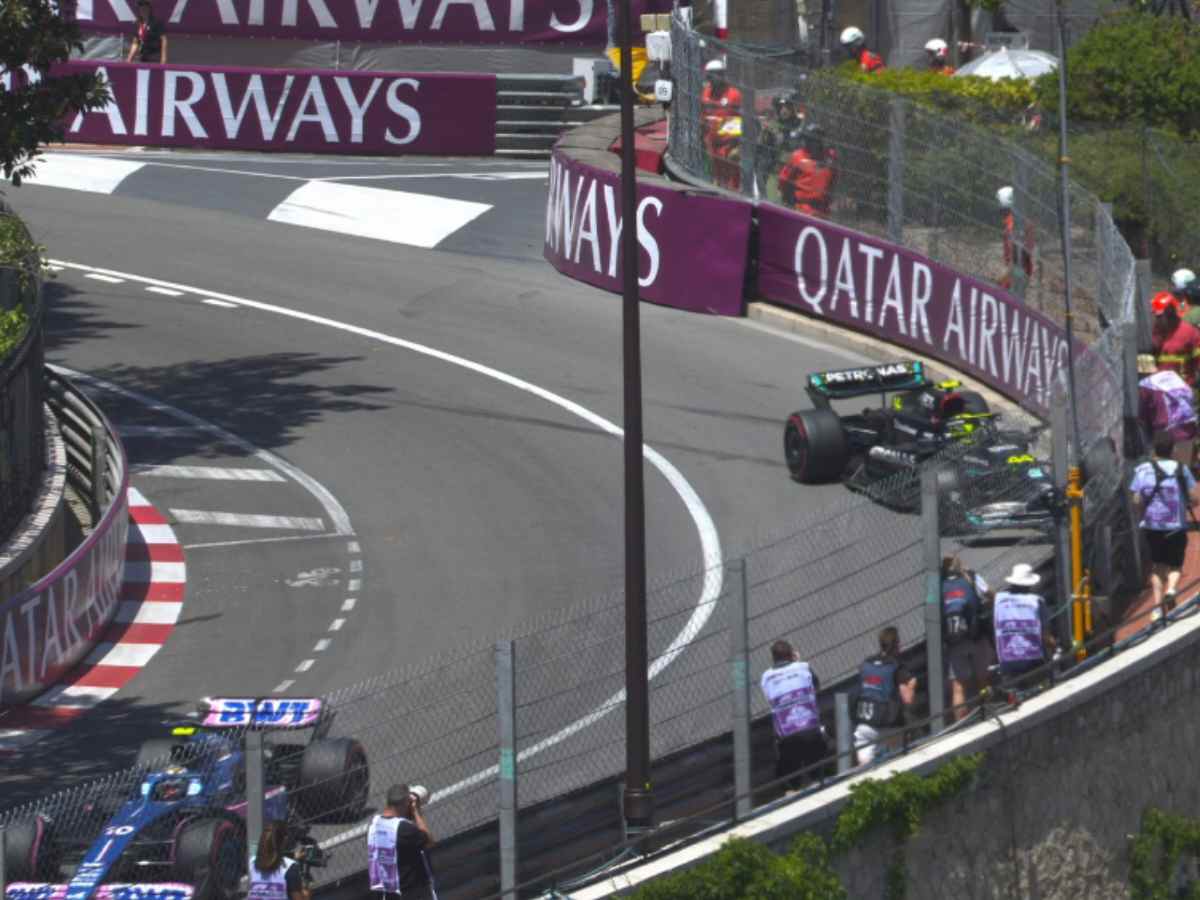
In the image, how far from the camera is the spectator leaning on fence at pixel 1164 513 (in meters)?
18.8

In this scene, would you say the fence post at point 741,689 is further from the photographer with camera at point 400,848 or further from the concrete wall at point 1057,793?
the photographer with camera at point 400,848

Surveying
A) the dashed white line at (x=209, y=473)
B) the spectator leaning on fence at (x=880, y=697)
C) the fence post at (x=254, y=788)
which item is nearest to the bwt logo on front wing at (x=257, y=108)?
the dashed white line at (x=209, y=473)

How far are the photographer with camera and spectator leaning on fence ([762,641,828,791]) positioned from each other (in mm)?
2817

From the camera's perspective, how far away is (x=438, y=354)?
97.5 feet

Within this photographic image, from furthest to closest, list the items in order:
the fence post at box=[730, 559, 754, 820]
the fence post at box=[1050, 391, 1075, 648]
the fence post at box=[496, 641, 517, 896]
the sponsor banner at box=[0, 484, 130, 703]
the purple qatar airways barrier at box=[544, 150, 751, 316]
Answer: the purple qatar airways barrier at box=[544, 150, 751, 316] → the sponsor banner at box=[0, 484, 130, 703] → the fence post at box=[1050, 391, 1075, 648] → the fence post at box=[730, 559, 754, 820] → the fence post at box=[496, 641, 517, 896]

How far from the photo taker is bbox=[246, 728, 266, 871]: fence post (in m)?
12.3

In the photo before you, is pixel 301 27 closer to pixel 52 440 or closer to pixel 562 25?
pixel 562 25

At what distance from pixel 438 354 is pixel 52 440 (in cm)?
686

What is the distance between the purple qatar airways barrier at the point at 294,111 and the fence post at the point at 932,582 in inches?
995

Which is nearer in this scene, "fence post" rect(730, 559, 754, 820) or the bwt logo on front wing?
"fence post" rect(730, 559, 754, 820)

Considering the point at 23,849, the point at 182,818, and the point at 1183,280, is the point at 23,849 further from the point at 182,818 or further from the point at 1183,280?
the point at 1183,280

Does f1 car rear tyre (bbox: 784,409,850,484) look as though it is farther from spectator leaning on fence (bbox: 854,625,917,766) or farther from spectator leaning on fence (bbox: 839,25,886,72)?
spectator leaning on fence (bbox: 839,25,886,72)

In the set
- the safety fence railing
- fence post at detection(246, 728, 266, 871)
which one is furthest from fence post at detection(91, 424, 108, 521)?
fence post at detection(246, 728, 266, 871)

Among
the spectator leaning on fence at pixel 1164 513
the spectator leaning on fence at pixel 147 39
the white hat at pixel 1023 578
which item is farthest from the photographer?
the spectator leaning on fence at pixel 147 39
